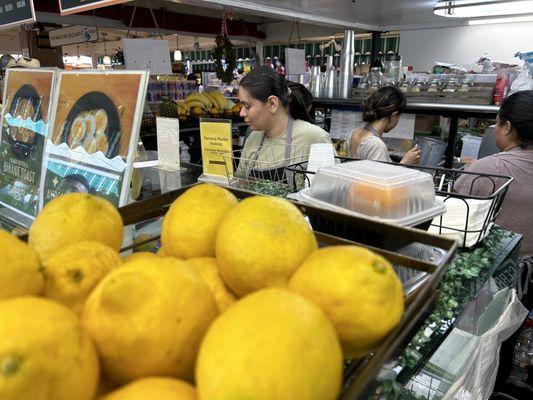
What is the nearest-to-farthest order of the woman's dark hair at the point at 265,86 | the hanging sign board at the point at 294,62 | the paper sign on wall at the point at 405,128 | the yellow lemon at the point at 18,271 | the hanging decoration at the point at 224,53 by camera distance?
the yellow lemon at the point at 18,271, the woman's dark hair at the point at 265,86, the paper sign on wall at the point at 405,128, the hanging sign board at the point at 294,62, the hanging decoration at the point at 224,53

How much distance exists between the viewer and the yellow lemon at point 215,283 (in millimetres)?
507

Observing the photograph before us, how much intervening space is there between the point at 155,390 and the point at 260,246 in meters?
0.19

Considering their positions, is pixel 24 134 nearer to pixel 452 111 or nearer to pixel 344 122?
pixel 452 111

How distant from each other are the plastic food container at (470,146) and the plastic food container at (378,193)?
2.54 metres

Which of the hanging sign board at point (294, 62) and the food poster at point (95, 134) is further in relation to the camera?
the hanging sign board at point (294, 62)

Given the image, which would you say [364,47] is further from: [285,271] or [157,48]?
[285,271]

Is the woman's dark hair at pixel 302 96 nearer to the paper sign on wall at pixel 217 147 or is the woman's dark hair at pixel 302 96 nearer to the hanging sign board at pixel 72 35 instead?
the paper sign on wall at pixel 217 147

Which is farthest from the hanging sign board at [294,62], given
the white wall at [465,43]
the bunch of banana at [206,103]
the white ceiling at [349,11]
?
the white wall at [465,43]

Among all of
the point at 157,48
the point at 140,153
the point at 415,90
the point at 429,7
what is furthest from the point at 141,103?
the point at 429,7

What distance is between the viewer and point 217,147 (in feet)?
4.72

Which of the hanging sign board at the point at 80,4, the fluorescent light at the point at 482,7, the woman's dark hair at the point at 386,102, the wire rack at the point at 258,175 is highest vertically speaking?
the fluorescent light at the point at 482,7

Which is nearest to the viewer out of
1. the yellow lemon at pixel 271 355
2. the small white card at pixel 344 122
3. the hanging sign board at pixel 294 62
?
the yellow lemon at pixel 271 355

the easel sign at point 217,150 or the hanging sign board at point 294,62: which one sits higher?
the hanging sign board at point 294,62

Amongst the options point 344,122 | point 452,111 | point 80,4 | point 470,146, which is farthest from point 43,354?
point 470,146
